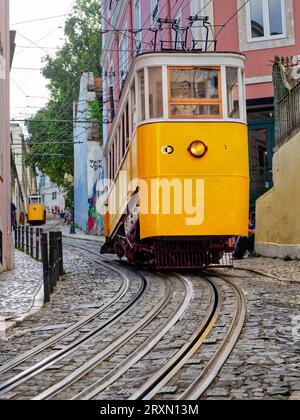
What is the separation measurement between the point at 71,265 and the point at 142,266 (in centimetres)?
206

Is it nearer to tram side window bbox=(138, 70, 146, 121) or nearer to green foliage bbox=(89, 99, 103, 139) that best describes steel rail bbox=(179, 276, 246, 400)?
tram side window bbox=(138, 70, 146, 121)

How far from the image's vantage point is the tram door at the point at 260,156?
17750 mm

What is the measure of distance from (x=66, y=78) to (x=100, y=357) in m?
43.1

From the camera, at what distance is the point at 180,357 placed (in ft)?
15.2

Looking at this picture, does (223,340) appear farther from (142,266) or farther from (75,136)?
(75,136)

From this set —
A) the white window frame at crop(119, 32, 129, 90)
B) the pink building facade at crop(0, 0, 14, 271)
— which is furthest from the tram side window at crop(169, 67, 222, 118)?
the white window frame at crop(119, 32, 129, 90)

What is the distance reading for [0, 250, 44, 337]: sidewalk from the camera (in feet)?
22.7

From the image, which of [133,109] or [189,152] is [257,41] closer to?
[133,109]

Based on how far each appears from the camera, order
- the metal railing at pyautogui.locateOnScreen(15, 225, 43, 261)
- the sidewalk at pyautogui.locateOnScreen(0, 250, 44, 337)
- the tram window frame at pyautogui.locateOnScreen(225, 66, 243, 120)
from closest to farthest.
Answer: the sidewalk at pyautogui.locateOnScreen(0, 250, 44, 337), the tram window frame at pyautogui.locateOnScreen(225, 66, 243, 120), the metal railing at pyautogui.locateOnScreen(15, 225, 43, 261)

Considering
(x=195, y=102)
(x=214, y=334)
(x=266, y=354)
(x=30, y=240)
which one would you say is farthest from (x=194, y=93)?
(x=30, y=240)

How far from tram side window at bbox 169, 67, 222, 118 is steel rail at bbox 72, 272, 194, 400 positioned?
3945mm

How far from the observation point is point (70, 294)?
29.6ft

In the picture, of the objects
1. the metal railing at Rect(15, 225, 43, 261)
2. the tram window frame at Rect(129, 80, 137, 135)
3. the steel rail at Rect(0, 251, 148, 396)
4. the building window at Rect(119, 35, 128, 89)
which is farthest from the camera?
the building window at Rect(119, 35, 128, 89)
